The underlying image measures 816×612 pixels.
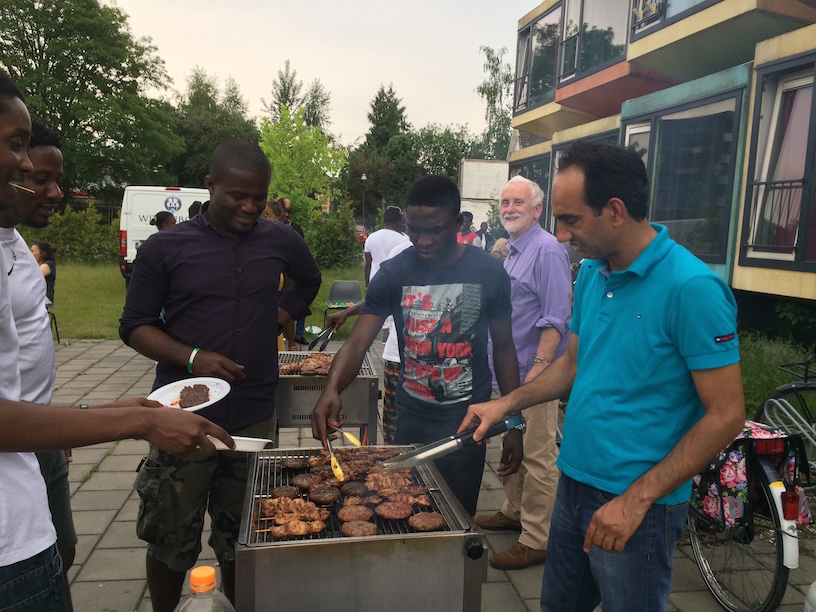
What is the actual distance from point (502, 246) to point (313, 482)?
749 cm

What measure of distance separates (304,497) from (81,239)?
24.6 meters

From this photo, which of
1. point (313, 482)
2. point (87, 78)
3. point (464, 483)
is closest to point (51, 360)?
point (313, 482)

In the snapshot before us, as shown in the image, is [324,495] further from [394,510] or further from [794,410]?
[794,410]

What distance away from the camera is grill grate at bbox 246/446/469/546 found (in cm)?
222

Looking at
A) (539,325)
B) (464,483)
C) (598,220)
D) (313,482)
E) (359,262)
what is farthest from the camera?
(359,262)

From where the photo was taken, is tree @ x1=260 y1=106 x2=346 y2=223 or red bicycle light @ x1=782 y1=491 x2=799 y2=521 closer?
red bicycle light @ x1=782 y1=491 x2=799 y2=521

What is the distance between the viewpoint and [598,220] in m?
2.09

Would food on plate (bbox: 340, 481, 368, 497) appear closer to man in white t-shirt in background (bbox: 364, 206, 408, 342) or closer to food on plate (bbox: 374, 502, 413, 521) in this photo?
food on plate (bbox: 374, 502, 413, 521)

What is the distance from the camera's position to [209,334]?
2.91 m

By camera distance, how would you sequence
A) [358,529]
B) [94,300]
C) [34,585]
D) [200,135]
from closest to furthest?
[34,585]
[358,529]
[94,300]
[200,135]

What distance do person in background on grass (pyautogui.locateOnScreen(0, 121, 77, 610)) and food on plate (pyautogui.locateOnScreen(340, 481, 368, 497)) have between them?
3.71 feet

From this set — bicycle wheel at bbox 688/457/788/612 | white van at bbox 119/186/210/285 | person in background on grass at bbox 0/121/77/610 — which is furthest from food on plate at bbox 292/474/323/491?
white van at bbox 119/186/210/285

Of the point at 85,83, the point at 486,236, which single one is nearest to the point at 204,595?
the point at 486,236

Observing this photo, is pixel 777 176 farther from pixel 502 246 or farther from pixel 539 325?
pixel 539 325
